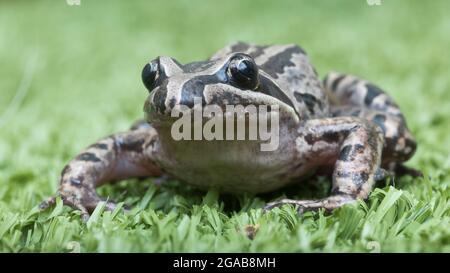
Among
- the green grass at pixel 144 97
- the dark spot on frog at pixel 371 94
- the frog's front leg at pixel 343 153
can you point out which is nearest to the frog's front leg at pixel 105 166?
the green grass at pixel 144 97

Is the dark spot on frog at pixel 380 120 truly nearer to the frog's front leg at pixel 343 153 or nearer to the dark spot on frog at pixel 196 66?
the frog's front leg at pixel 343 153

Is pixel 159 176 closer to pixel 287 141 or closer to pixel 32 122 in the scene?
pixel 287 141

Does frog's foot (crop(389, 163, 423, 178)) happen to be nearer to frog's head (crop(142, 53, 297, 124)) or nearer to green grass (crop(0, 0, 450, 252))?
green grass (crop(0, 0, 450, 252))

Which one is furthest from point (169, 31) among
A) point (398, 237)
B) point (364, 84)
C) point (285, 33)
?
point (398, 237)

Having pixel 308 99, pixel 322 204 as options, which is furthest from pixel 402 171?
pixel 322 204

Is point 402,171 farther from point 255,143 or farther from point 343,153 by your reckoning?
point 255,143

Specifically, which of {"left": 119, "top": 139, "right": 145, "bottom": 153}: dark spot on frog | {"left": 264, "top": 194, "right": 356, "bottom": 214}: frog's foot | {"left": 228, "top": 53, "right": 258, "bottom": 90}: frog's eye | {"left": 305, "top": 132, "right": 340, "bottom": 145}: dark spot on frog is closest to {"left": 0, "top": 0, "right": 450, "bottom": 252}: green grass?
{"left": 264, "top": 194, "right": 356, "bottom": 214}: frog's foot
